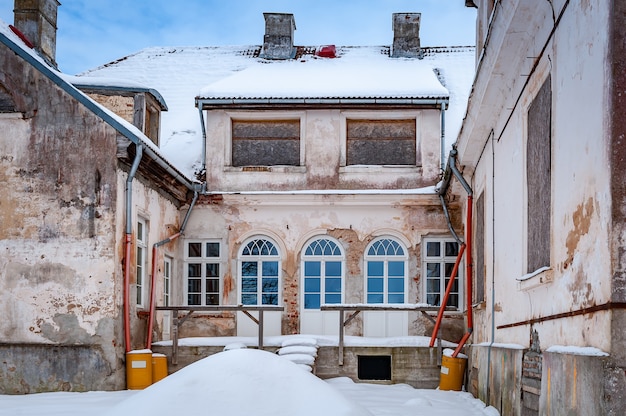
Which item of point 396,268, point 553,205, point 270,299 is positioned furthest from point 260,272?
point 553,205

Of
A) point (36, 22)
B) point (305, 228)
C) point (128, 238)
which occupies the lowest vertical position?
point (128, 238)

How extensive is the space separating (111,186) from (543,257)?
773 centimetres

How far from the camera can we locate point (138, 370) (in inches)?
503

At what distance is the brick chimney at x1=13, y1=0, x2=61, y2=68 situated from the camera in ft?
58.0

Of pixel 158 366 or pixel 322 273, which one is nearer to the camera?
pixel 158 366

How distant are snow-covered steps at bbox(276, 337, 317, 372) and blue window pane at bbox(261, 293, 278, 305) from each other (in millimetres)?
2282

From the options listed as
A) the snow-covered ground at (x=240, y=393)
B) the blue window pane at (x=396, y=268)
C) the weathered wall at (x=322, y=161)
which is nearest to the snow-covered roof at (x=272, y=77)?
the weathered wall at (x=322, y=161)

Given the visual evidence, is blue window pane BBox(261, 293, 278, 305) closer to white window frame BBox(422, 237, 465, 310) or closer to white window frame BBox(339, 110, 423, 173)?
white window frame BBox(339, 110, 423, 173)

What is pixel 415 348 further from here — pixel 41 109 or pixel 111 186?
pixel 41 109

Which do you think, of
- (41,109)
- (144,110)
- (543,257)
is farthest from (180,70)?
(543,257)

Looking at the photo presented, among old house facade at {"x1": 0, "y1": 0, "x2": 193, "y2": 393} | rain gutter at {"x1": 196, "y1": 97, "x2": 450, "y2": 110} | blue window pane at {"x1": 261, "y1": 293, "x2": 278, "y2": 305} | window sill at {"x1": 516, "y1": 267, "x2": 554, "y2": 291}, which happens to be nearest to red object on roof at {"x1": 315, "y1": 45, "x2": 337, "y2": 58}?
rain gutter at {"x1": 196, "y1": 97, "x2": 450, "y2": 110}

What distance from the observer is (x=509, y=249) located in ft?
31.3

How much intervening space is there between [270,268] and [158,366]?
445 centimetres

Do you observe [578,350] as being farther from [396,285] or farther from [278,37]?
[278,37]
